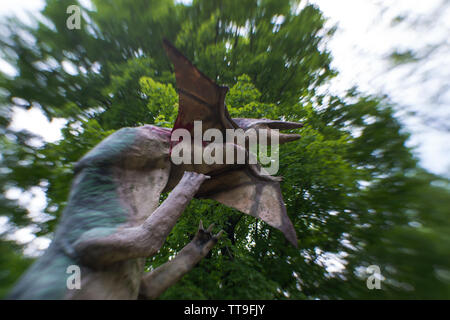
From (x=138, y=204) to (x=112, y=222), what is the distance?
1.03ft

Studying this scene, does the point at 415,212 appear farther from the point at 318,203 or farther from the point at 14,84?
the point at 14,84

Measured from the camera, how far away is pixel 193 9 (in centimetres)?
659

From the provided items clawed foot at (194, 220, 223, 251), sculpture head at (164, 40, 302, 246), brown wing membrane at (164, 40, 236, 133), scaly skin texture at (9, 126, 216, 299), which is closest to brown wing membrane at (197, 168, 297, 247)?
sculpture head at (164, 40, 302, 246)

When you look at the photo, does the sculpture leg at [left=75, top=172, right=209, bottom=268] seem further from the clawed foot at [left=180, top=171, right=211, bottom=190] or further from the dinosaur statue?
the clawed foot at [left=180, top=171, right=211, bottom=190]

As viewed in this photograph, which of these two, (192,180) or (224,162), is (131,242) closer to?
(192,180)

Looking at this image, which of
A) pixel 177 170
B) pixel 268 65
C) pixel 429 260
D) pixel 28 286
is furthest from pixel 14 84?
pixel 429 260

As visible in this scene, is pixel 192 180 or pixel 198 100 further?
pixel 198 100

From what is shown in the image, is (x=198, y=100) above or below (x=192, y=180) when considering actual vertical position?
above

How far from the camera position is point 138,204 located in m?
1.90

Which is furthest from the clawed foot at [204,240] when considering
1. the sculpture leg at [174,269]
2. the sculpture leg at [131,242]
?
the sculpture leg at [131,242]

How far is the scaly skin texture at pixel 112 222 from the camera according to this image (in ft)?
4.47

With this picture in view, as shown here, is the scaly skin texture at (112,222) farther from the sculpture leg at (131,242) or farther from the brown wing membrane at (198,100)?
the brown wing membrane at (198,100)

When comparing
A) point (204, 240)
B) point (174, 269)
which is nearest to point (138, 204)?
point (174, 269)

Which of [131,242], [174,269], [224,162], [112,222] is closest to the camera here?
[131,242]
